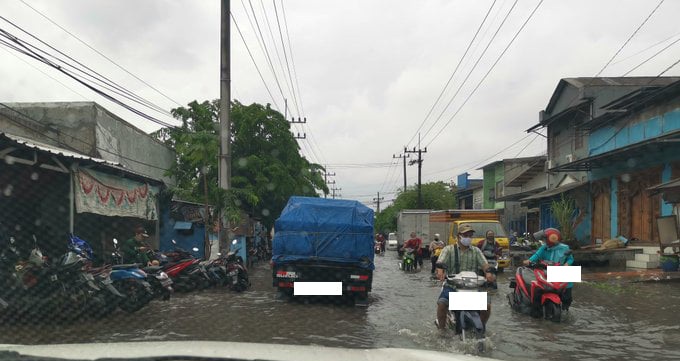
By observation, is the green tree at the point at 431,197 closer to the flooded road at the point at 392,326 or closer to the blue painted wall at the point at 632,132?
the blue painted wall at the point at 632,132

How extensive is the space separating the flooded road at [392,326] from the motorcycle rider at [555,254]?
418 mm

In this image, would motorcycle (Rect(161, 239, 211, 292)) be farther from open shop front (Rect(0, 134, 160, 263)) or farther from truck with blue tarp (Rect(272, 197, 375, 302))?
truck with blue tarp (Rect(272, 197, 375, 302))

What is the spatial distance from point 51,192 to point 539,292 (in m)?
9.54

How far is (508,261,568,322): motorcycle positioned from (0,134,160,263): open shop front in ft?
25.3

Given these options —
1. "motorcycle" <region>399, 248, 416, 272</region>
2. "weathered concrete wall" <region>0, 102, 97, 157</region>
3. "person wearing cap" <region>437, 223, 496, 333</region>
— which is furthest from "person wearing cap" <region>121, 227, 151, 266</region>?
"motorcycle" <region>399, 248, 416, 272</region>

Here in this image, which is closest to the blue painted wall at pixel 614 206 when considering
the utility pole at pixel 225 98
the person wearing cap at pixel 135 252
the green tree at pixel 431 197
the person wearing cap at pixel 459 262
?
the utility pole at pixel 225 98

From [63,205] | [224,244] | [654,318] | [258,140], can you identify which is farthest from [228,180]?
[654,318]

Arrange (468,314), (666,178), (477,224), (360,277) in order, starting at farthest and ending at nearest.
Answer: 1. (477,224)
2. (666,178)
3. (360,277)
4. (468,314)

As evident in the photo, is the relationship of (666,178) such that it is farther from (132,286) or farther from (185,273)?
Result: (132,286)

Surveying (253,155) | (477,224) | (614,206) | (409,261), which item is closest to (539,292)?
(477,224)

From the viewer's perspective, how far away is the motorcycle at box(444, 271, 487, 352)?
22.3 ft

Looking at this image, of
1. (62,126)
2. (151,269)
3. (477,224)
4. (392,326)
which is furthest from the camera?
(477,224)

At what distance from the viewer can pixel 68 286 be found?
338 inches

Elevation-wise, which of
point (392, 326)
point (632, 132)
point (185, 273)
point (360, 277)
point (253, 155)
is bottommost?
point (392, 326)
